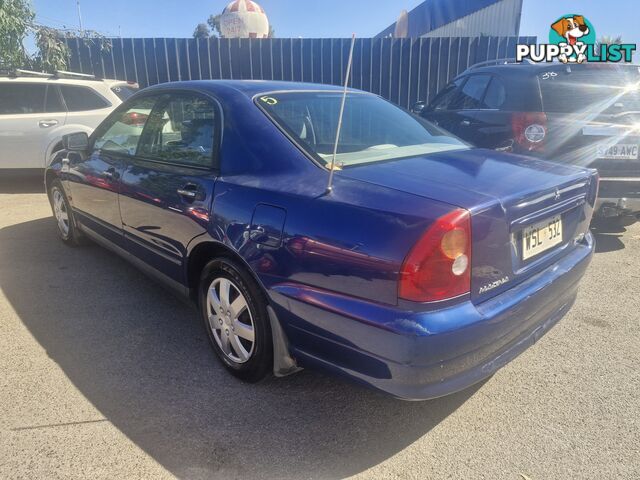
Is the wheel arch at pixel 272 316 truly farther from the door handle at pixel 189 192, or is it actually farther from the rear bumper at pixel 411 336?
the door handle at pixel 189 192


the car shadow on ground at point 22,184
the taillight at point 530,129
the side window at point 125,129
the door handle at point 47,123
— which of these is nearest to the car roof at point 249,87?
the side window at point 125,129

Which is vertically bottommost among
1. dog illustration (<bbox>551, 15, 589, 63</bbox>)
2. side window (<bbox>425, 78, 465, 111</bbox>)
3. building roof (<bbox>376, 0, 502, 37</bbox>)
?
side window (<bbox>425, 78, 465, 111</bbox>)

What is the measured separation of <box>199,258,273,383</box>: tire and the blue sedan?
0.01 m

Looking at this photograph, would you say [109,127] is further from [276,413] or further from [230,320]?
[276,413]

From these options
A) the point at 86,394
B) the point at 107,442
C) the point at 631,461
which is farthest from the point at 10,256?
the point at 631,461

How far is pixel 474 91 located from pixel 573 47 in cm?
660

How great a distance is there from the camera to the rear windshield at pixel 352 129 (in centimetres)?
262

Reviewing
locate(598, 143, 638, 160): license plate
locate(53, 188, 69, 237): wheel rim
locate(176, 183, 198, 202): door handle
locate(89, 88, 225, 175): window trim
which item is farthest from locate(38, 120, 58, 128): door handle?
locate(598, 143, 638, 160): license plate

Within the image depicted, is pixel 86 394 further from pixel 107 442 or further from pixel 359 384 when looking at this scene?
pixel 359 384

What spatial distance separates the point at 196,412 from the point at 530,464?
155 cm

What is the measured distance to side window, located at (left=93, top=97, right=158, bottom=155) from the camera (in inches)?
141

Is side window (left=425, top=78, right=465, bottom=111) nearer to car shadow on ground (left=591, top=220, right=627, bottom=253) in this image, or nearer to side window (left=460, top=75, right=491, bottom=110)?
side window (left=460, top=75, right=491, bottom=110)

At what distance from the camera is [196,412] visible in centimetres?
248

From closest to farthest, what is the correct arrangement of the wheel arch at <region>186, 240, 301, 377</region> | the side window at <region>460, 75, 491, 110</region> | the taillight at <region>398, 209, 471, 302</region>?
1. the taillight at <region>398, 209, 471, 302</region>
2. the wheel arch at <region>186, 240, 301, 377</region>
3. the side window at <region>460, 75, 491, 110</region>
